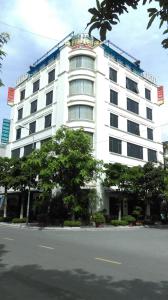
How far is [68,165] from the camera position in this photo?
2916cm

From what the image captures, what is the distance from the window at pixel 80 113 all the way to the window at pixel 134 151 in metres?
6.56

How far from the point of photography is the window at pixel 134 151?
41.2 metres

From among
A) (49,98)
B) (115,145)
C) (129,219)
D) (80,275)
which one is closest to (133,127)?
(115,145)

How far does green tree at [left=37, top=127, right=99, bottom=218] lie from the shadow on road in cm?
1999

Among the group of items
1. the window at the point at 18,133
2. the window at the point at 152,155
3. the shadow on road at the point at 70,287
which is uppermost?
the window at the point at 18,133

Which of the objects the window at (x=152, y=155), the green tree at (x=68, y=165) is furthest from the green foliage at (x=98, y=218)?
the window at (x=152, y=155)

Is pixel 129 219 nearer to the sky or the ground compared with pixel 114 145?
nearer to the ground

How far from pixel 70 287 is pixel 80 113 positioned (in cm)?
3057

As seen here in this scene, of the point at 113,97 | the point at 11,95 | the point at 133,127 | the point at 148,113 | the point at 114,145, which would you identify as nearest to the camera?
the point at 114,145

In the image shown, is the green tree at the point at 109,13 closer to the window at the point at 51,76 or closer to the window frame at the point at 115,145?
the window frame at the point at 115,145

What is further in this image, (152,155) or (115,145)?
(152,155)

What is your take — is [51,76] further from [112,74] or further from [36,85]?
[112,74]

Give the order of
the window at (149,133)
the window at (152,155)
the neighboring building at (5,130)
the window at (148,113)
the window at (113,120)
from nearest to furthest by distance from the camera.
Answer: the window at (113,120) < the window at (152,155) < the window at (149,133) < the window at (148,113) < the neighboring building at (5,130)

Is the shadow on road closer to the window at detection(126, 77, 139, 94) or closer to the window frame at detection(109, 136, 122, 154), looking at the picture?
the window frame at detection(109, 136, 122, 154)
